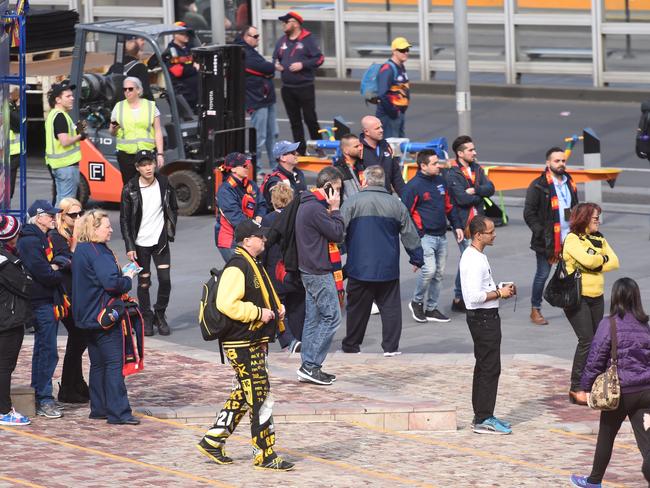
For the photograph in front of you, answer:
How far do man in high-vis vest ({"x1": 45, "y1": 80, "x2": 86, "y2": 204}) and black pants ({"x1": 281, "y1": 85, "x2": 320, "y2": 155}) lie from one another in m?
5.28

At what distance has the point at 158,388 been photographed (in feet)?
41.8

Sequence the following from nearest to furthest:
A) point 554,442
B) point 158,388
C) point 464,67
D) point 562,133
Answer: point 554,442 → point 158,388 → point 464,67 → point 562,133

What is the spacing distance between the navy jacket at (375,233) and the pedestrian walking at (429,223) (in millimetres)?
1279

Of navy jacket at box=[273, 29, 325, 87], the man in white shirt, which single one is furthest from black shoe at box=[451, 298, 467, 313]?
navy jacket at box=[273, 29, 325, 87]

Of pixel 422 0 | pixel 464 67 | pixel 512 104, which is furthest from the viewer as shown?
pixel 422 0

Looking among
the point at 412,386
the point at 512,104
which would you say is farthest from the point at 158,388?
the point at 512,104

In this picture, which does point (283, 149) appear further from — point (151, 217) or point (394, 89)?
point (394, 89)

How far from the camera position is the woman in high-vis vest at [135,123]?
18031 millimetres

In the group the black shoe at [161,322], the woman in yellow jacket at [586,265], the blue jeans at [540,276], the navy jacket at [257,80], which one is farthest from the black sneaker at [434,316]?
the navy jacket at [257,80]

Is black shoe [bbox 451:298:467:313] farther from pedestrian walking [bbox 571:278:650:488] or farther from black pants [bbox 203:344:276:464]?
pedestrian walking [bbox 571:278:650:488]

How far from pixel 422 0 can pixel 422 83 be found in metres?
1.59

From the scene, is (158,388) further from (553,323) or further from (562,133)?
(562,133)

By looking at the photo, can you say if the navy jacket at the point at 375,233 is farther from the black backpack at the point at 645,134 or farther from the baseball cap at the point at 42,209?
the black backpack at the point at 645,134

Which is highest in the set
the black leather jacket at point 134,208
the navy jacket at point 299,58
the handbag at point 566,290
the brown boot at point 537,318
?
the navy jacket at point 299,58
